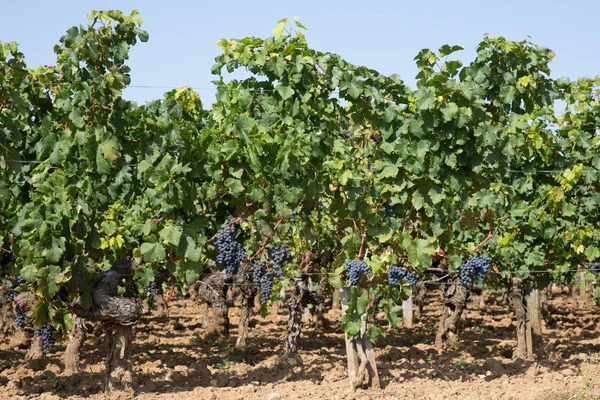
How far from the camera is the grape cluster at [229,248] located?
27.9 feet

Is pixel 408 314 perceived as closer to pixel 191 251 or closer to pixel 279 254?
pixel 279 254

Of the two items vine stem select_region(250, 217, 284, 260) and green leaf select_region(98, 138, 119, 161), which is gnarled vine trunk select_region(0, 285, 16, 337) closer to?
vine stem select_region(250, 217, 284, 260)

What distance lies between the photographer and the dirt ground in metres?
9.30

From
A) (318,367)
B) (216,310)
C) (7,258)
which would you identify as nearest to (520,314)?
(318,367)

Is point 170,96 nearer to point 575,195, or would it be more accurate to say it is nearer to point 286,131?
point 286,131

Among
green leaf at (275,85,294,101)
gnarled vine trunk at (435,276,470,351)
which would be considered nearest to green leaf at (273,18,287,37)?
green leaf at (275,85,294,101)

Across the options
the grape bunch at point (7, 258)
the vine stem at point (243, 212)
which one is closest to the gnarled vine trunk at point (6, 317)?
the grape bunch at point (7, 258)

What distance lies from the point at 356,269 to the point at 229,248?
1.41 m

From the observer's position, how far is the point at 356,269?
880 centimetres

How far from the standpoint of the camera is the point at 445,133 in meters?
8.73

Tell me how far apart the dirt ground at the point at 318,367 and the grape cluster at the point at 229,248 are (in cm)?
161

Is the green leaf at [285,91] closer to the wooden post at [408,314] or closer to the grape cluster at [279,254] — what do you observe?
the grape cluster at [279,254]

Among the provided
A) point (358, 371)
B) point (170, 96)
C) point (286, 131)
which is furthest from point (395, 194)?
point (170, 96)

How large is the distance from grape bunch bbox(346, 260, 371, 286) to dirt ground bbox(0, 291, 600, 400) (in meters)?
1.36
